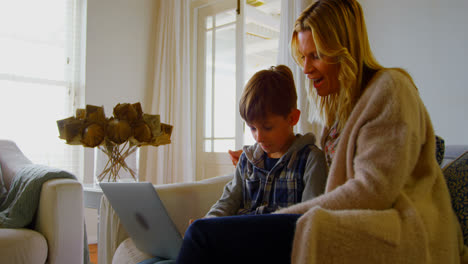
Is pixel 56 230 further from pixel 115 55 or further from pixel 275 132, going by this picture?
pixel 115 55

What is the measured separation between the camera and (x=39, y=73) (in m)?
3.14

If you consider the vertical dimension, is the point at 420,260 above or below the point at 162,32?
below

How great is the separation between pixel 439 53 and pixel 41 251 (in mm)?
2062

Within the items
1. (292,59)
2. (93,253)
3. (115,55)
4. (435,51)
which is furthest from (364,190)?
(115,55)

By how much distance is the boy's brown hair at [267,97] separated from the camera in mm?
1067

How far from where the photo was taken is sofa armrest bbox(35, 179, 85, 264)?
5.37 ft

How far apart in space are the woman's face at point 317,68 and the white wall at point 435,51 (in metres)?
1.13

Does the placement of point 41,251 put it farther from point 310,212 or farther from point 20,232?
point 310,212

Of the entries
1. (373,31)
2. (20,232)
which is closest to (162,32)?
(373,31)

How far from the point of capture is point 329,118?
1113 millimetres

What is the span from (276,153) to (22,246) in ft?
3.72

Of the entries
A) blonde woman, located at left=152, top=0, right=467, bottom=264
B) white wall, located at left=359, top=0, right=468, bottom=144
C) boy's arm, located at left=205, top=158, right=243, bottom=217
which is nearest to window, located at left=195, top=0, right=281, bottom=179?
white wall, located at left=359, top=0, right=468, bottom=144

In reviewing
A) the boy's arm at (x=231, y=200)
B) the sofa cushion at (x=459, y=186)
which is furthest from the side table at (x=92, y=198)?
the sofa cushion at (x=459, y=186)

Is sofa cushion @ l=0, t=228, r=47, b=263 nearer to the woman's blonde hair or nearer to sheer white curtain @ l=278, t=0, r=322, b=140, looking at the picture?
the woman's blonde hair
